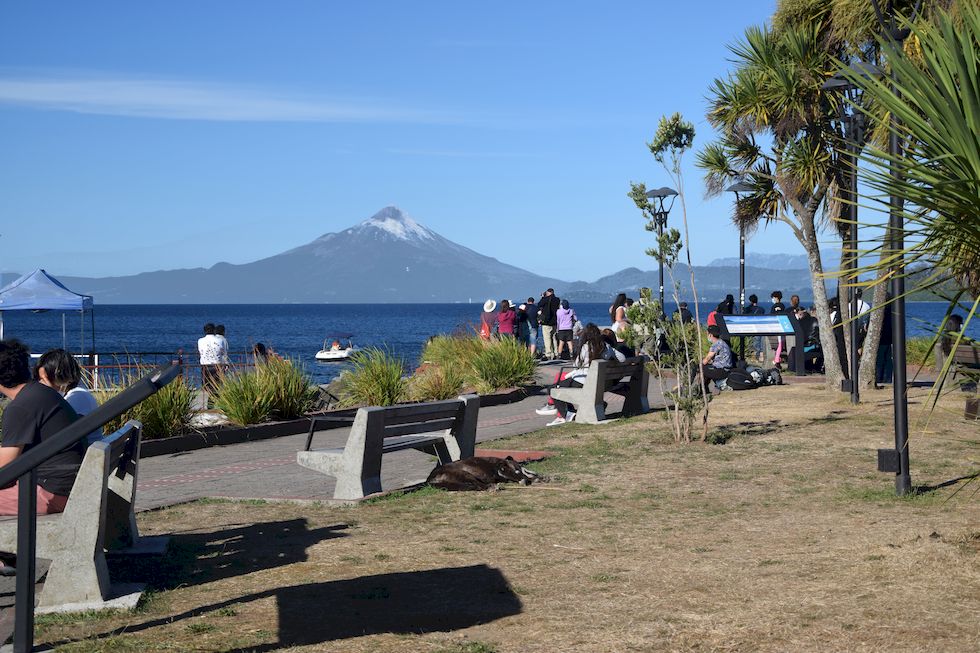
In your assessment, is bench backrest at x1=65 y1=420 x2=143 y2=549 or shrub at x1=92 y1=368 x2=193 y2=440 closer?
bench backrest at x1=65 y1=420 x2=143 y2=549

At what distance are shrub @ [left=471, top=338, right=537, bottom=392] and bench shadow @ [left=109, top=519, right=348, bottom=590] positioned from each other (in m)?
11.6

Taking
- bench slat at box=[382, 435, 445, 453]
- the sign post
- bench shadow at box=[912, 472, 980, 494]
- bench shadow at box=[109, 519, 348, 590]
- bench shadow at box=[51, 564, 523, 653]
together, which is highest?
the sign post

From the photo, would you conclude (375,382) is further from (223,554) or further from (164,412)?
(223,554)

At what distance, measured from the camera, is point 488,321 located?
1041 inches

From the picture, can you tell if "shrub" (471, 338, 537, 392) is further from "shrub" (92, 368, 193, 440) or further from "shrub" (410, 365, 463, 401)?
"shrub" (92, 368, 193, 440)

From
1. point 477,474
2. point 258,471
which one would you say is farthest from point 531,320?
point 477,474

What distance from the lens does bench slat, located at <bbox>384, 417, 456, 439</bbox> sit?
31.2 feet

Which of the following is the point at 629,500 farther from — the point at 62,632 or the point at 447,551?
the point at 62,632

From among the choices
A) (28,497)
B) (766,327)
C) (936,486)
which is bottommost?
(936,486)

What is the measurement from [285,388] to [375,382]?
190cm

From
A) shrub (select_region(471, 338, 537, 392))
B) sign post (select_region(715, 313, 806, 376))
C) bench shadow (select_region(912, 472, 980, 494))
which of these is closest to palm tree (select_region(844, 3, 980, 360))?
bench shadow (select_region(912, 472, 980, 494))

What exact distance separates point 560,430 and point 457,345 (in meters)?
8.01

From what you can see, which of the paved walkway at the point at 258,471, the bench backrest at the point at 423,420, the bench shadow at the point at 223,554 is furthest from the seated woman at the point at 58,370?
the bench backrest at the point at 423,420

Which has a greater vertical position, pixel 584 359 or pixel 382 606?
pixel 584 359
